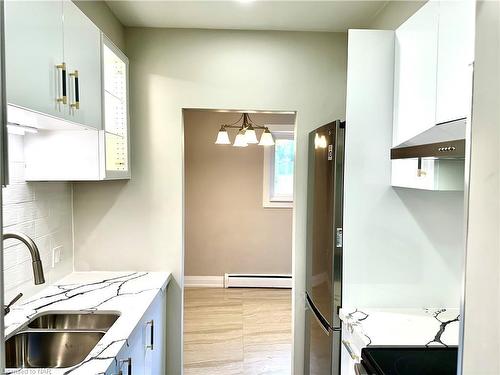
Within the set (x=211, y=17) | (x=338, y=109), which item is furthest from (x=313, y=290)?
(x=211, y=17)

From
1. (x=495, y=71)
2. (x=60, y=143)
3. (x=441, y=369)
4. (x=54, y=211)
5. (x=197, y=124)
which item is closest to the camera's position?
(x=495, y=71)

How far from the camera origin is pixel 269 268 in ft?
16.2

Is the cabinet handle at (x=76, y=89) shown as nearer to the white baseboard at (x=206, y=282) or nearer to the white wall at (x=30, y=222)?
the white wall at (x=30, y=222)

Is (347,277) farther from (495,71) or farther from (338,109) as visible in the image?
(495,71)

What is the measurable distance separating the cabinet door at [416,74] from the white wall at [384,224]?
88 millimetres

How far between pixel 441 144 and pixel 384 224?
870 mm

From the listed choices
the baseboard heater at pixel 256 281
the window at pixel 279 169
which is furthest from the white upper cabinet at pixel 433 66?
A: the baseboard heater at pixel 256 281

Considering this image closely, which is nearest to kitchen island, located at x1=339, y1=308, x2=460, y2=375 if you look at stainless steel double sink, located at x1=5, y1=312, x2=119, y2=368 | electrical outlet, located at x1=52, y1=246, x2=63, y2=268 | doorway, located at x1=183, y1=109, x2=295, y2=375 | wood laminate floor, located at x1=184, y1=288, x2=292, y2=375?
stainless steel double sink, located at x1=5, y1=312, x2=119, y2=368

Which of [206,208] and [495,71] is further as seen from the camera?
[206,208]

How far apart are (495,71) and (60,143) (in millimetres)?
1923

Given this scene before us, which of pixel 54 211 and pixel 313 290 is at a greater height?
pixel 54 211

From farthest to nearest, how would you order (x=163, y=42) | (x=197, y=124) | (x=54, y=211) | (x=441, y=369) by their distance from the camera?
(x=197, y=124) < (x=163, y=42) < (x=54, y=211) < (x=441, y=369)

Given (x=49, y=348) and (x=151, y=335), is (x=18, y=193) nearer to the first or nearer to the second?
(x=49, y=348)

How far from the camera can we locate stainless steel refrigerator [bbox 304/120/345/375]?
1938mm
